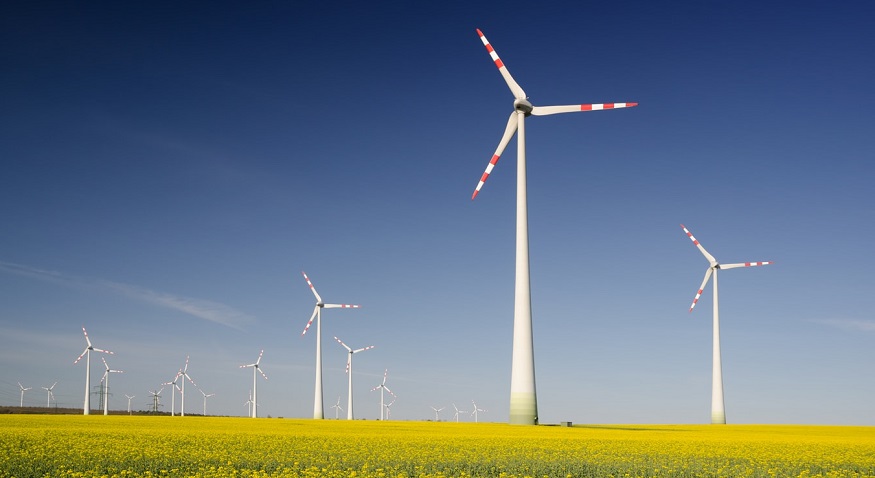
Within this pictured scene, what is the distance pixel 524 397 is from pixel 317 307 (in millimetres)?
83260

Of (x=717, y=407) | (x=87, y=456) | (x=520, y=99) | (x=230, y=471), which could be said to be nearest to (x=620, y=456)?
(x=230, y=471)

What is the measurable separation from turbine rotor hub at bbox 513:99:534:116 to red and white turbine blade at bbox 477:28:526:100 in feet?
2.44

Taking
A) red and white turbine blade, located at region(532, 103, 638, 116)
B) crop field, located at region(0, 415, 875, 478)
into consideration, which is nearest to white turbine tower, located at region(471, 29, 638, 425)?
red and white turbine blade, located at region(532, 103, 638, 116)

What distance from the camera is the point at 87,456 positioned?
34.0m

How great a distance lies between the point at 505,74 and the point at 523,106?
528 centimetres

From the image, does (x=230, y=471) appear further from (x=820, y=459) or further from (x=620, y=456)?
(x=820, y=459)

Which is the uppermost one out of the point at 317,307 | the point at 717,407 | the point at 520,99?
the point at 520,99

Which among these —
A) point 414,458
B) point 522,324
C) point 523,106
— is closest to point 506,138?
point 523,106

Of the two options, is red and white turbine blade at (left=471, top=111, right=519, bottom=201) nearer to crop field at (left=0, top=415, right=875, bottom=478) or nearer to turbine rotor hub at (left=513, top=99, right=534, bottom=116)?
turbine rotor hub at (left=513, top=99, right=534, bottom=116)

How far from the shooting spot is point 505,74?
87625 mm

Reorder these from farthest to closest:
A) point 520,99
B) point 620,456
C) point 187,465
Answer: point 520,99
point 620,456
point 187,465

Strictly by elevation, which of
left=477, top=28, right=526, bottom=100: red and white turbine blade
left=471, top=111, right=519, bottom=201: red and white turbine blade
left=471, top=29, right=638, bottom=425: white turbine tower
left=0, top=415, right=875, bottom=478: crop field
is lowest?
left=0, top=415, right=875, bottom=478: crop field

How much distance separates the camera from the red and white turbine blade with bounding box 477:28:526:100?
85.9 m

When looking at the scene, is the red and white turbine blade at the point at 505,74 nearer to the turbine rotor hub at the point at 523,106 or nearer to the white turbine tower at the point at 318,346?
the turbine rotor hub at the point at 523,106
